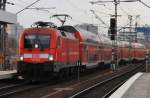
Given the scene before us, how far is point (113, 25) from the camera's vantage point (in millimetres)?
40812

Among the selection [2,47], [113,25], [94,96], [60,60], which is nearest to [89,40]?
[113,25]

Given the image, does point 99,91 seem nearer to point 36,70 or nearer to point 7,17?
point 36,70

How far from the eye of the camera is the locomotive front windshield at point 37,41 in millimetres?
24953

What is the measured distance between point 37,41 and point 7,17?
1302 cm

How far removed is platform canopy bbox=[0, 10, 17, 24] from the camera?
35944mm

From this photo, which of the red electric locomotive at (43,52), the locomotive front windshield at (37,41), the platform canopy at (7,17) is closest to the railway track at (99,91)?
the red electric locomotive at (43,52)

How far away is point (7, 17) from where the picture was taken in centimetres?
3744

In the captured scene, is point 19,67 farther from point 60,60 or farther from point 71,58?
point 71,58

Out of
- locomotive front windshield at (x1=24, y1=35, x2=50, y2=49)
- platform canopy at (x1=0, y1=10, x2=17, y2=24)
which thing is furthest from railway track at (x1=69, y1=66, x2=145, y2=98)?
platform canopy at (x1=0, y1=10, x2=17, y2=24)

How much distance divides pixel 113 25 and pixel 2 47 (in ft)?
32.4

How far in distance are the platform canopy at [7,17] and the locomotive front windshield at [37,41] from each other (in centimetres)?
1090

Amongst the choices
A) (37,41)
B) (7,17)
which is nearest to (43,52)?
(37,41)

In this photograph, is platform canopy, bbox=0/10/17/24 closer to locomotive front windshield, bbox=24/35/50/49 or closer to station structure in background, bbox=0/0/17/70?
station structure in background, bbox=0/0/17/70

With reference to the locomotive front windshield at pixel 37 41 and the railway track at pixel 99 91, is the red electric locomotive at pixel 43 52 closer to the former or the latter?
the locomotive front windshield at pixel 37 41
